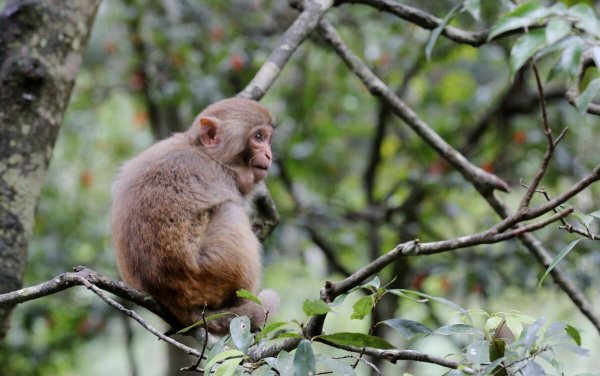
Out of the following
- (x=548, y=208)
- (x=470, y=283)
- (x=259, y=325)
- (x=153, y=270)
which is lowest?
(x=470, y=283)

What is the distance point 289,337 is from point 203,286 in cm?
158

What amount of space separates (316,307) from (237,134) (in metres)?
2.51

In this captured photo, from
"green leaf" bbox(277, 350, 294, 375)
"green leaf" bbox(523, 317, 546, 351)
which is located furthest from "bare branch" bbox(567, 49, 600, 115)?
"green leaf" bbox(277, 350, 294, 375)

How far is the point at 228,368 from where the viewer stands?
2002 mm

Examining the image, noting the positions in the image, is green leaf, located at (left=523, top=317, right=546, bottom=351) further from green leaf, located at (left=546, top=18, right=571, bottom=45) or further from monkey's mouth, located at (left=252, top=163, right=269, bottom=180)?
monkey's mouth, located at (left=252, top=163, right=269, bottom=180)

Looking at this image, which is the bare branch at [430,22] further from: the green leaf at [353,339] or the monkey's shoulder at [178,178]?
the green leaf at [353,339]

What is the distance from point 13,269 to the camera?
342 cm

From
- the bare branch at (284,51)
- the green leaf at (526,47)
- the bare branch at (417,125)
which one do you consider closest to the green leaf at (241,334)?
the green leaf at (526,47)

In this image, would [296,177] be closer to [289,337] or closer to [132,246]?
[132,246]

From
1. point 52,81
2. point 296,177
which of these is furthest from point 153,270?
point 296,177

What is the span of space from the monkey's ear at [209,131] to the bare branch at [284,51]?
0.24 metres

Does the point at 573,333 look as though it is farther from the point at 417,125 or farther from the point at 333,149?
the point at 333,149

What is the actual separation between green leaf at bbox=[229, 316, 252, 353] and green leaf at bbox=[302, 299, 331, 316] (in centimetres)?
26

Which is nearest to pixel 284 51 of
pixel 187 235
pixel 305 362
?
pixel 187 235
